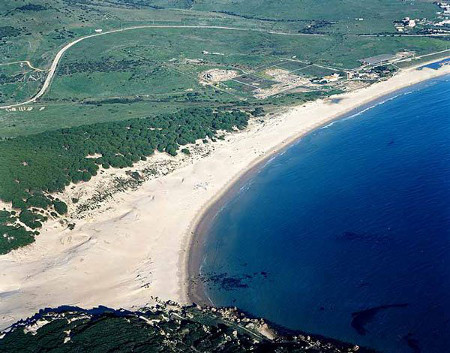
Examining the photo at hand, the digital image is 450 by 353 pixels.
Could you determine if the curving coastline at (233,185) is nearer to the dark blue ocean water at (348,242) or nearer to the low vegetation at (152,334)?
the dark blue ocean water at (348,242)

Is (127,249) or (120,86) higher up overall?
(120,86)

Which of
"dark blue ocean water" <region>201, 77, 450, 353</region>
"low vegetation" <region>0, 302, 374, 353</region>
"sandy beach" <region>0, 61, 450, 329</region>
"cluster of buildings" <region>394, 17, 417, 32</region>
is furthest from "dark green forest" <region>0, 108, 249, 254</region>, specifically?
"cluster of buildings" <region>394, 17, 417, 32</region>

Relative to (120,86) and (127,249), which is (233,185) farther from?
(120,86)

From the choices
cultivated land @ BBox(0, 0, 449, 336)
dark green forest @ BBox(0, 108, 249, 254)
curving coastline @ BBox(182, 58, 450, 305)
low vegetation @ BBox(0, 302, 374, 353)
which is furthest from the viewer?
dark green forest @ BBox(0, 108, 249, 254)

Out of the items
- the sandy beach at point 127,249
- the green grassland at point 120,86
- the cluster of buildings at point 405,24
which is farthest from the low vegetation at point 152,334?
the cluster of buildings at point 405,24

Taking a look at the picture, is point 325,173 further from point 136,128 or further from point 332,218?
point 136,128

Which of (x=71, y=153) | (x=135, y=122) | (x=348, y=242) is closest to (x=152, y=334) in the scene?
(x=348, y=242)

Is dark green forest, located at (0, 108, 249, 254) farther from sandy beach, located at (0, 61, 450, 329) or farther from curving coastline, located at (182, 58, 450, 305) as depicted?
curving coastline, located at (182, 58, 450, 305)

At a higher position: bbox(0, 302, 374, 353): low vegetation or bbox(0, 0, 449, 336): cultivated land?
bbox(0, 0, 449, 336): cultivated land
